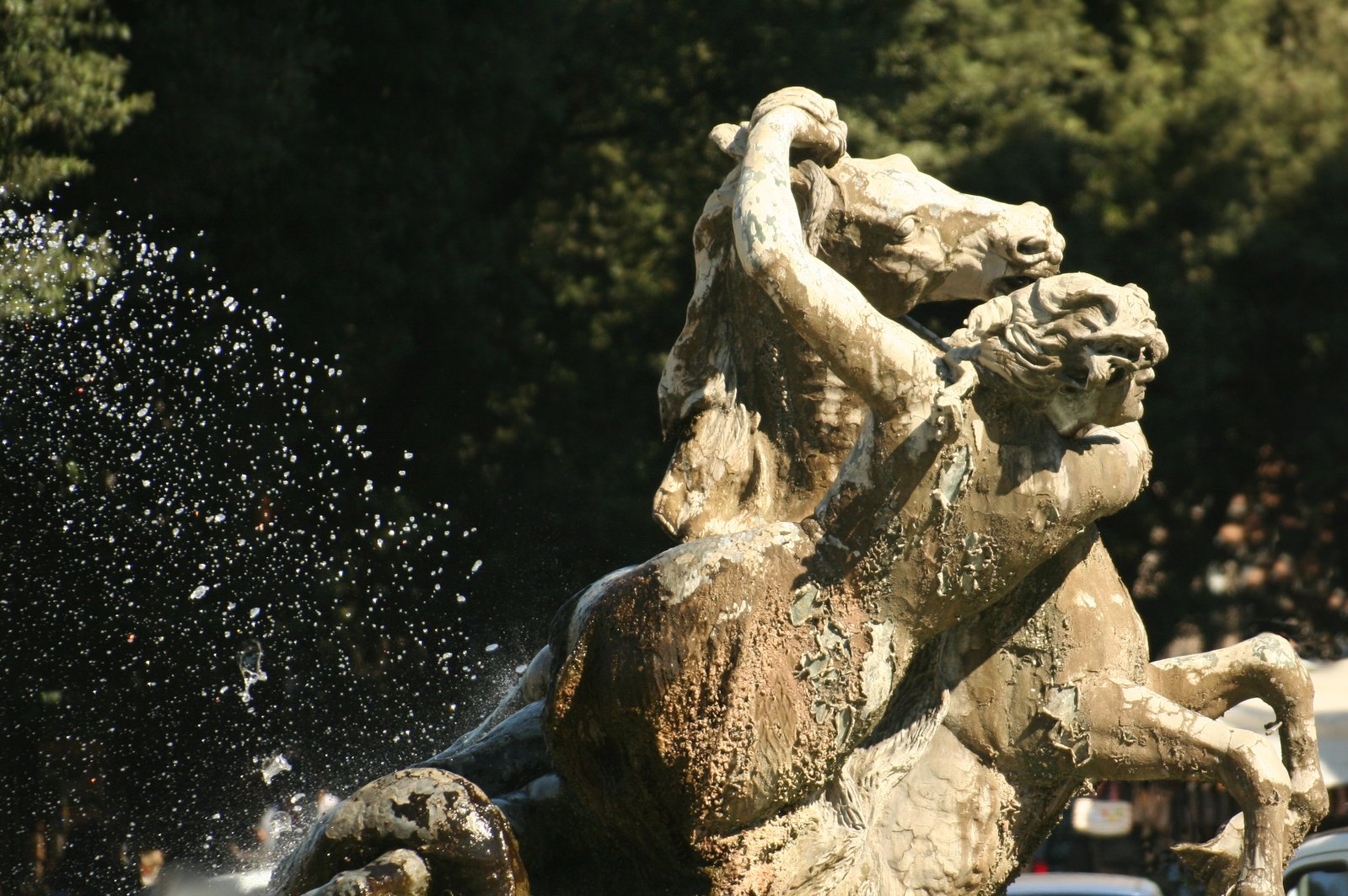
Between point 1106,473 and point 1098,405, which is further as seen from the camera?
point 1106,473

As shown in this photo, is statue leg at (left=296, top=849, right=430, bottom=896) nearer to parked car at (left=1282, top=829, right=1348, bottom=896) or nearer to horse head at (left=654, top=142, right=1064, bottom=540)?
horse head at (left=654, top=142, right=1064, bottom=540)

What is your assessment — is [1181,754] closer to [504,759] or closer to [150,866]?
[504,759]

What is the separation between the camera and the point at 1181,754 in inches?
142

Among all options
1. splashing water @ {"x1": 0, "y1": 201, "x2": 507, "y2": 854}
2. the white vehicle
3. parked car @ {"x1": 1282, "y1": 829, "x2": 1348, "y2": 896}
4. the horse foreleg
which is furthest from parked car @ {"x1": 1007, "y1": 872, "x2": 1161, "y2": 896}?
the horse foreleg

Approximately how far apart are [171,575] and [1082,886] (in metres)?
5.16

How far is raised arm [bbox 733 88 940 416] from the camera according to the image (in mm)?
3385

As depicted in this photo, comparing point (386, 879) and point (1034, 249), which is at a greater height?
point (1034, 249)

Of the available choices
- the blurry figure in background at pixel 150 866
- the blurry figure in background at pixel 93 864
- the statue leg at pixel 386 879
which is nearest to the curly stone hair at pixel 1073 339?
the statue leg at pixel 386 879

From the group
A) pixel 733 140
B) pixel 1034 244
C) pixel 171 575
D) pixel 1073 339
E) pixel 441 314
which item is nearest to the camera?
pixel 1073 339

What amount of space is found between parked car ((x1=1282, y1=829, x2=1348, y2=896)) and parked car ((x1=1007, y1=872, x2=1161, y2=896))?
9.74ft

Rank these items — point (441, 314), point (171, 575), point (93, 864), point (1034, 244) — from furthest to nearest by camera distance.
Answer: point (441, 314)
point (171, 575)
point (93, 864)
point (1034, 244)

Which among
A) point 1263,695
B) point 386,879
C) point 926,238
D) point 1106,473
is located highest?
point 926,238

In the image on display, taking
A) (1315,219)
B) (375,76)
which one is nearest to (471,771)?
(375,76)

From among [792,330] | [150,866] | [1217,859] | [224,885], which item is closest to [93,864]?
[150,866]
